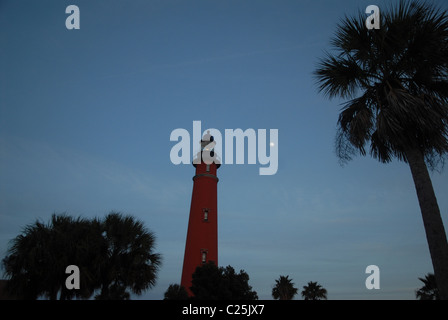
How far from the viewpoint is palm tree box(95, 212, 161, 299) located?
15.9m

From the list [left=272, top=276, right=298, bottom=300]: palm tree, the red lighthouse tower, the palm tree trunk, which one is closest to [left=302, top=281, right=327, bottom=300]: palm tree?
[left=272, top=276, right=298, bottom=300]: palm tree

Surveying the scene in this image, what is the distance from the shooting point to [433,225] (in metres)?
6.94

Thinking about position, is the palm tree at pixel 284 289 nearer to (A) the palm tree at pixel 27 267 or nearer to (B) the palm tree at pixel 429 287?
(B) the palm tree at pixel 429 287

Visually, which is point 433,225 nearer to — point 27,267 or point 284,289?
point 27,267

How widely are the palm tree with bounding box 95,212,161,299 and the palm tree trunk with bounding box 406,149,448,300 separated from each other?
13.7m

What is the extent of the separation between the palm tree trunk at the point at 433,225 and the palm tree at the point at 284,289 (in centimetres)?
4026

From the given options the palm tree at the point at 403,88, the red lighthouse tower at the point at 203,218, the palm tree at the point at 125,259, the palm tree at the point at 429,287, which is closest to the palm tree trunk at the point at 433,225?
the palm tree at the point at 403,88

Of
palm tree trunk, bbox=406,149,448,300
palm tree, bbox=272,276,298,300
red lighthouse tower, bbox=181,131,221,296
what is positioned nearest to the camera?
palm tree trunk, bbox=406,149,448,300

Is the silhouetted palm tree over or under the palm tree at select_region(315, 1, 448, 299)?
under

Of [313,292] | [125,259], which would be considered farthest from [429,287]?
[125,259]

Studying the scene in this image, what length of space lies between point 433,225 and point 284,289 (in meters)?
40.8

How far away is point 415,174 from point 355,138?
1891 millimetres

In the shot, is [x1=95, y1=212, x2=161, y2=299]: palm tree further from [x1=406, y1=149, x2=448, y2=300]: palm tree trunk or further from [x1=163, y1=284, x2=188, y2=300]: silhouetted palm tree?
[x1=406, y1=149, x2=448, y2=300]: palm tree trunk
